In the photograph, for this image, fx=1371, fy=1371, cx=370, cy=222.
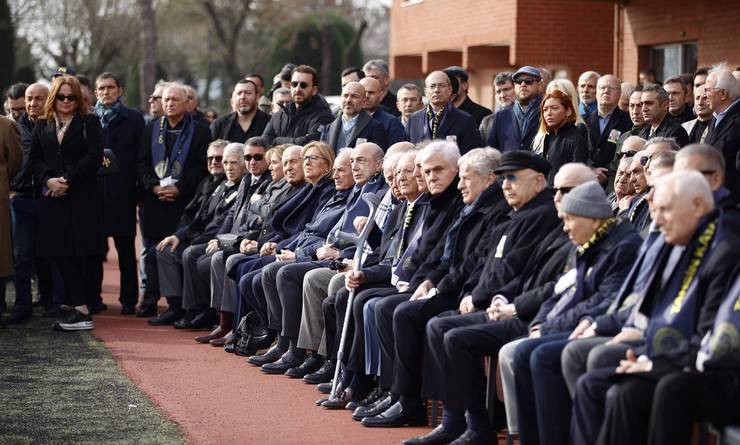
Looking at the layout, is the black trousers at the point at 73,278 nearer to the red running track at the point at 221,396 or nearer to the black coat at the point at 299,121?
the red running track at the point at 221,396

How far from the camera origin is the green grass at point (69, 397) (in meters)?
8.45

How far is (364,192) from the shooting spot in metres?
10.6

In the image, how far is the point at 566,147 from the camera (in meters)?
10.6

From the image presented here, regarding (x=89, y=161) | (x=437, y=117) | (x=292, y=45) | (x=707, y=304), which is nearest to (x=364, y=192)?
(x=437, y=117)

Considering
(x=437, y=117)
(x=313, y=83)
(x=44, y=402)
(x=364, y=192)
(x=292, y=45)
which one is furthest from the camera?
(x=292, y=45)

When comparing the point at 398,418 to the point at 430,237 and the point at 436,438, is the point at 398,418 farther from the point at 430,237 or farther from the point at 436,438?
the point at 430,237

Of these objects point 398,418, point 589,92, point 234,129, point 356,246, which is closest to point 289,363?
point 356,246

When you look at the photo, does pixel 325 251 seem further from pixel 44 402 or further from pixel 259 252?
pixel 44 402

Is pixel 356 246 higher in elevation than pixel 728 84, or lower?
lower

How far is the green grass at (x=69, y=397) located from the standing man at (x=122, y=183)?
59.4 inches

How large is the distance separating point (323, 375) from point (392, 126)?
9.82ft

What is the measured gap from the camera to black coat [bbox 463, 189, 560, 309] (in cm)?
816

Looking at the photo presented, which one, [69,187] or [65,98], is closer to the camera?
[65,98]

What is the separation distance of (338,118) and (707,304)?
6.55 meters
